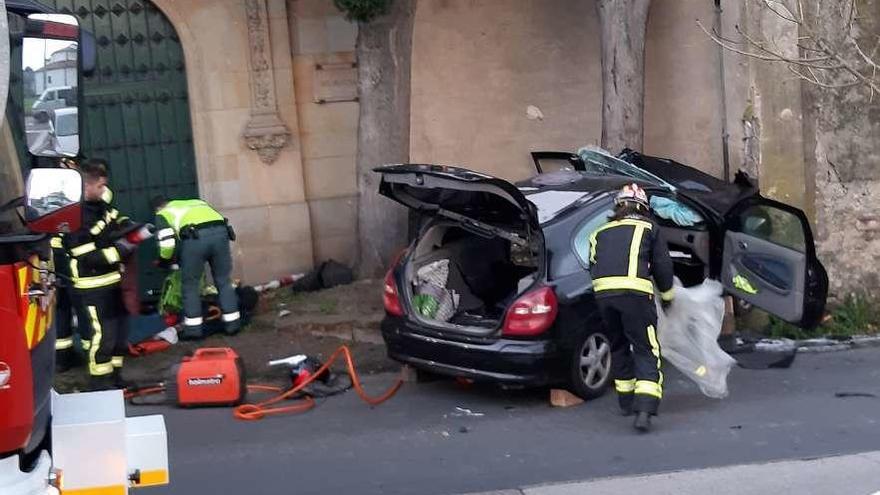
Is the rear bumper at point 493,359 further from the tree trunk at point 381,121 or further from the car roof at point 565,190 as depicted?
the tree trunk at point 381,121

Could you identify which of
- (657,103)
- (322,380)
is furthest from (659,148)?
(322,380)

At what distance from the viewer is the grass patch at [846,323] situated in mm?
10891

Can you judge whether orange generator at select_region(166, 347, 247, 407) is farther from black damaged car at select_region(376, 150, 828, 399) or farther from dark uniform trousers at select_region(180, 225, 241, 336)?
dark uniform trousers at select_region(180, 225, 241, 336)

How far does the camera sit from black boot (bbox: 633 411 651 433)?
820cm

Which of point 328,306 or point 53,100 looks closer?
point 53,100

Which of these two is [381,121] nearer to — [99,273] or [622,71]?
[622,71]

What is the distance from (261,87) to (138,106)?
3.99 ft

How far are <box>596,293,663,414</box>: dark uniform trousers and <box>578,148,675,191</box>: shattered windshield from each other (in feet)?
7.52

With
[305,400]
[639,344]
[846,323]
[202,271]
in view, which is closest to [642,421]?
[639,344]

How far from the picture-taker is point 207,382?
351 inches

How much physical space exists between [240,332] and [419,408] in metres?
2.54

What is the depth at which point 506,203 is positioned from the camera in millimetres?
8906

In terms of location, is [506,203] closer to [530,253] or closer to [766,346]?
[530,253]

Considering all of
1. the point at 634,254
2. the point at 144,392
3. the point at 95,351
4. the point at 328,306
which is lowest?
the point at 144,392
